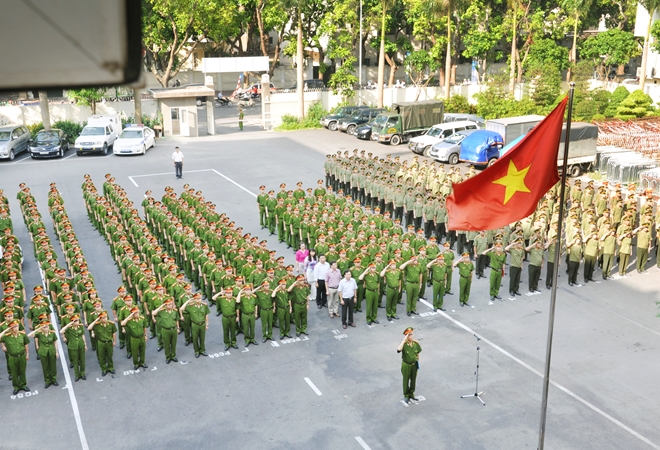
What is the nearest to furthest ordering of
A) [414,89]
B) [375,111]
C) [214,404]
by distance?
[214,404]
[375,111]
[414,89]

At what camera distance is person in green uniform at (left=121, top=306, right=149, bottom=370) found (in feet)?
40.5

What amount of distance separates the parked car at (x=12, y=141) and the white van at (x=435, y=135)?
1644 centimetres

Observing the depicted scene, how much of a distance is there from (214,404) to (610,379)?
6.39 m

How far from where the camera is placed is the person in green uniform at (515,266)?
15.9 m

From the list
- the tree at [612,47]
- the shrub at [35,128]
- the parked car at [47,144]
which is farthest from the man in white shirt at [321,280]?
the tree at [612,47]

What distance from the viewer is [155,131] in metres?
35.8

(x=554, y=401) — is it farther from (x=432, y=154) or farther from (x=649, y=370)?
(x=432, y=154)

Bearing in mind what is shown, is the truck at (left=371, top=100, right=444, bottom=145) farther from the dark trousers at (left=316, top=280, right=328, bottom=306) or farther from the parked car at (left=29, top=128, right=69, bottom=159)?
the dark trousers at (left=316, top=280, right=328, bottom=306)

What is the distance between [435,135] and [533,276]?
1573cm

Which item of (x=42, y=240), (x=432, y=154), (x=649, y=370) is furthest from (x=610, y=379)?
(x=432, y=154)

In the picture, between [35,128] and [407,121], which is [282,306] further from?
[35,128]

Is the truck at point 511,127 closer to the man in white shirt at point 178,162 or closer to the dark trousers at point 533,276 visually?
the man in white shirt at point 178,162

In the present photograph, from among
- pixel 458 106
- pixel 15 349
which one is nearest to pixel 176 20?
pixel 458 106

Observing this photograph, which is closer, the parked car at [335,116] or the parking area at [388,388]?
the parking area at [388,388]
